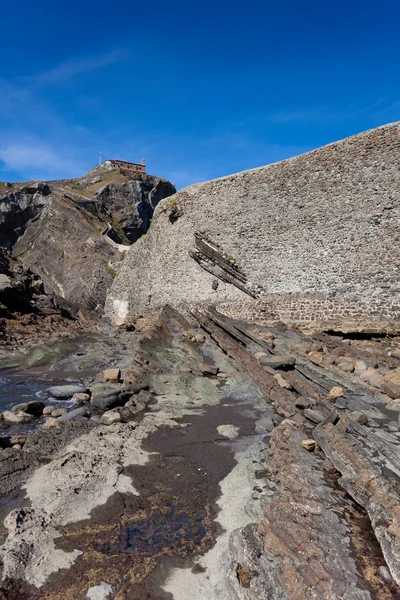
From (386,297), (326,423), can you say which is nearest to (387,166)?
(386,297)

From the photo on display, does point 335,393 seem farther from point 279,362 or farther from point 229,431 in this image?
point 229,431

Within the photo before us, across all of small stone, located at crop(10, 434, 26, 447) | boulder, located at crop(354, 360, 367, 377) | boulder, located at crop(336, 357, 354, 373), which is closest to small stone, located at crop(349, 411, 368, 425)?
boulder, located at crop(354, 360, 367, 377)

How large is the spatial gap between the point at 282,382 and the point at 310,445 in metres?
3.37

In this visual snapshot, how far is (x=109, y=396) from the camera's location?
27.9ft

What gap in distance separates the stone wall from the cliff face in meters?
10.1

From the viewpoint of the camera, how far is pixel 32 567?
340 centimetres

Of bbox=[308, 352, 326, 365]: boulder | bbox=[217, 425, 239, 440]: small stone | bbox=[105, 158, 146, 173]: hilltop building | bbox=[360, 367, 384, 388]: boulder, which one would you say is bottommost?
bbox=[308, 352, 326, 365]: boulder

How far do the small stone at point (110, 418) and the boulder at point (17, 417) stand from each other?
1.43m

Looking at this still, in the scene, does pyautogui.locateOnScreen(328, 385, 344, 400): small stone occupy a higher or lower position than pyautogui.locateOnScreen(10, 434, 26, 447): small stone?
lower

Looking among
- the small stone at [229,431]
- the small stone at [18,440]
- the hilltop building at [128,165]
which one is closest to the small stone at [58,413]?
the small stone at [18,440]

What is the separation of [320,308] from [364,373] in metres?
5.71

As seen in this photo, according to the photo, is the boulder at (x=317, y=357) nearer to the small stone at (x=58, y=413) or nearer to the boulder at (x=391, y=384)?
the boulder at (x=391, y=384)

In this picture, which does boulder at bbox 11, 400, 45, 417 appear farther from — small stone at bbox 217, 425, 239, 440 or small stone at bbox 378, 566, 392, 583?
small stone at bbox 378, 566, 392, 583

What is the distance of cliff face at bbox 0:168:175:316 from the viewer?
35594 millimetres
